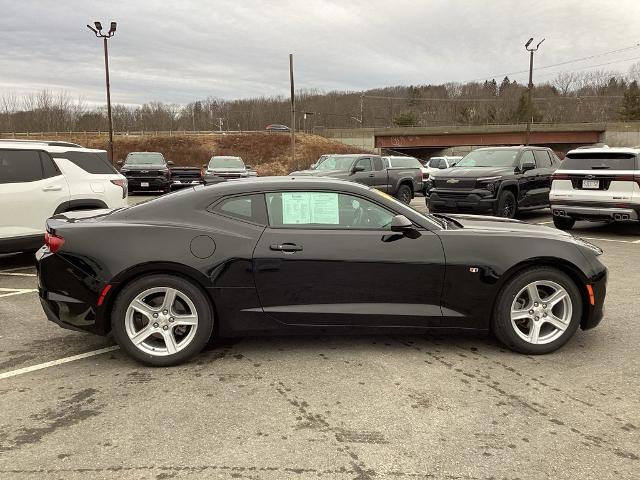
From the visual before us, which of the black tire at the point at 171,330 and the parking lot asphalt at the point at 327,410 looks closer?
the parking lot asphalt at the point at 327,410

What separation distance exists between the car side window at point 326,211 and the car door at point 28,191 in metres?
4.75

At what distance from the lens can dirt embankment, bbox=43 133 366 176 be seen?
2405 inches

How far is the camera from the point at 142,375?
3.85 metres

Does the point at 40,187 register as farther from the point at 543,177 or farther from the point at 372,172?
the point at 543,177

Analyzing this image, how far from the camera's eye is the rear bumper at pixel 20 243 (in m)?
7.08

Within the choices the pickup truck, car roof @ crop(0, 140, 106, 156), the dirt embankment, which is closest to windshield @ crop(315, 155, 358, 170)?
the pickup truck

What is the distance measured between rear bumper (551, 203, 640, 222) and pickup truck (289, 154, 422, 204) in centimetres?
646

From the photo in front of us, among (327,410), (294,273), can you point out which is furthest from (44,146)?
(327,410)

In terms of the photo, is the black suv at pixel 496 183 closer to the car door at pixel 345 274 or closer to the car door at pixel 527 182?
the car door at pixel 527 182

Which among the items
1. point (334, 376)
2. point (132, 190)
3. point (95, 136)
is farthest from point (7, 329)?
point (95, 136)

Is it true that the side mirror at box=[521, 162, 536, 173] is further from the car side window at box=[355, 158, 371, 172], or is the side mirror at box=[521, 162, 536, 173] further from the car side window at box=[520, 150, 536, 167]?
the car side window at box=[355, 158, 371, 172]

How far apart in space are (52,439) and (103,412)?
0.36 meters

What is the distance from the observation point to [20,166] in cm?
734

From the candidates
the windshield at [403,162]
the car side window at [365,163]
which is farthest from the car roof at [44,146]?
the windshield at [403,162]
